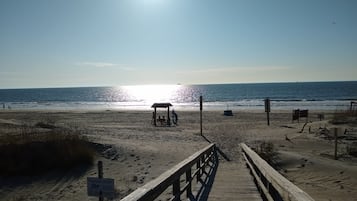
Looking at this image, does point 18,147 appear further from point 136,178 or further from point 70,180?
point 136,178

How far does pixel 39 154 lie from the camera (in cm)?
1264

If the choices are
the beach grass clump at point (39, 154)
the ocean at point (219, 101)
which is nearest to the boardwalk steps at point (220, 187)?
the beach grass clump at point (39, 154)

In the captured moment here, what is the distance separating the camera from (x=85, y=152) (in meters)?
13.3

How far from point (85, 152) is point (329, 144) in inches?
416

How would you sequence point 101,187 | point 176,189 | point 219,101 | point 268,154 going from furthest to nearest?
1. point 219,101
2. point 268,154
3. point 176,189
4. point 101,187

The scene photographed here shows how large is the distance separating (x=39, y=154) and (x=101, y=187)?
845 cm

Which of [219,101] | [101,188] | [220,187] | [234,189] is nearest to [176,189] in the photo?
[101,188]

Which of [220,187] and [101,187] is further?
[220,187]

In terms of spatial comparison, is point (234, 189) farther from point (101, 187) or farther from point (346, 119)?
point (346, 119)

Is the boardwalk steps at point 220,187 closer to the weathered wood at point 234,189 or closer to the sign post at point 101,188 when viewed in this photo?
the weathered wood at point 234,189

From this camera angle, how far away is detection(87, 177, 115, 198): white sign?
16.6 feet

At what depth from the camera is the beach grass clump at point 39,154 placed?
39.7 ft

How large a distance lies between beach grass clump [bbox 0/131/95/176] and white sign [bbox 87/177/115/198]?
766 cm

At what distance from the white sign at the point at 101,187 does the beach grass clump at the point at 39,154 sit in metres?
7.66
